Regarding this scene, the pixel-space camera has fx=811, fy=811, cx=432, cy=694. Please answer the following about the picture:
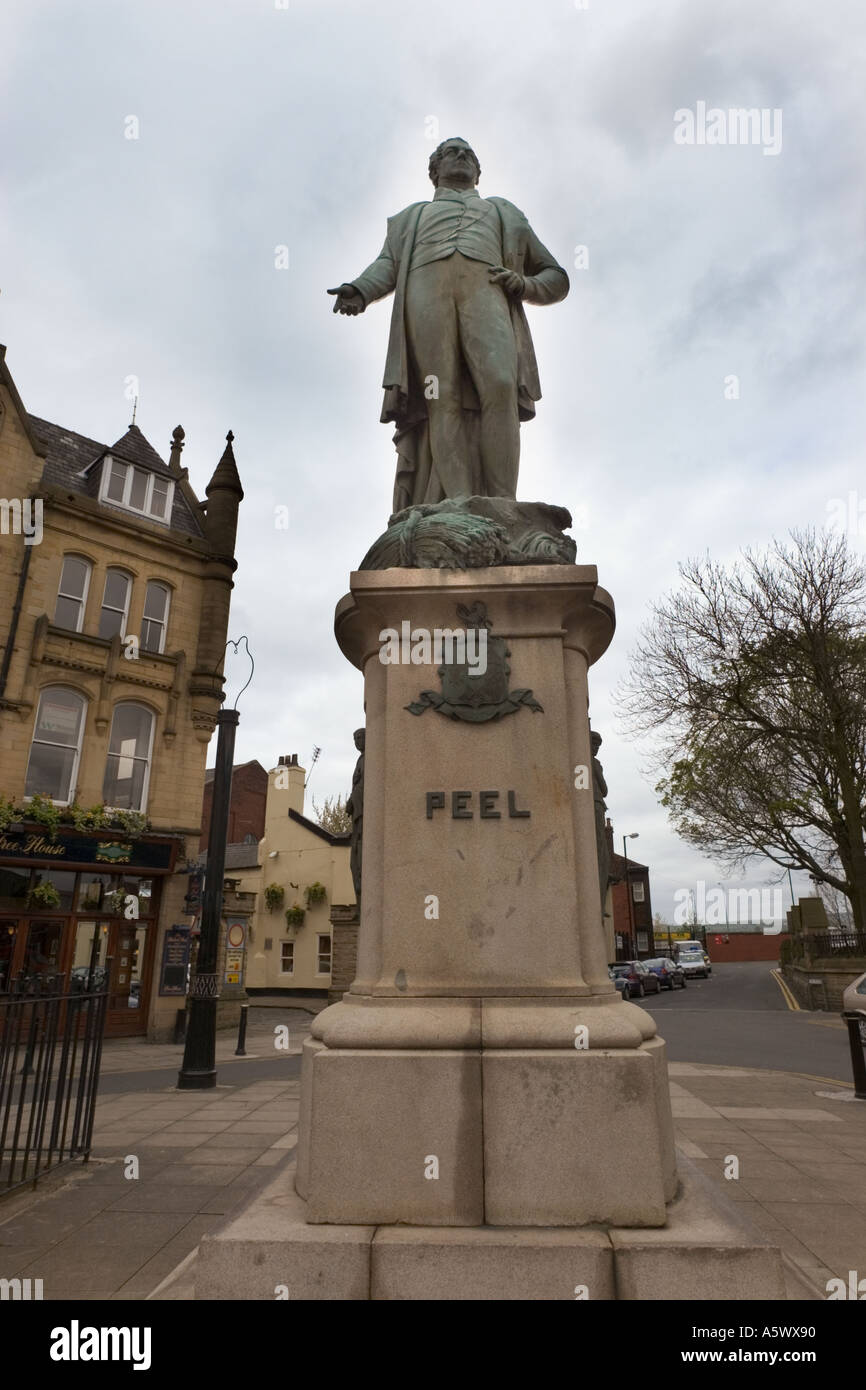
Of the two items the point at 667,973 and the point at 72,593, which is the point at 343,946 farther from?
the point at 667,973

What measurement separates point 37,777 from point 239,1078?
30.8 ft

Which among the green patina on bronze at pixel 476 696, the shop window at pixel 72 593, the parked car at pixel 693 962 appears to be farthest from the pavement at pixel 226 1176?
the parked car at pixel 693 962

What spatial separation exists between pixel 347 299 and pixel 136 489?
60.7 feet

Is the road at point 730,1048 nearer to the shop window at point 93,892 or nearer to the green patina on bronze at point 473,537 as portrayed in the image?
the shop window at point 93,892

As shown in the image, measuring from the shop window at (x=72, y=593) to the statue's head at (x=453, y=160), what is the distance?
51.5 feet

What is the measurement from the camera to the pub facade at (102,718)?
56.3 ft

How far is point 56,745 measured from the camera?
1809cm

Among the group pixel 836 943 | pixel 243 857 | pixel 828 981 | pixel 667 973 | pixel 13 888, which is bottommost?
pixel 667 973

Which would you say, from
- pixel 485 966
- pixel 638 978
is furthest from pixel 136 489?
pixel 638 978

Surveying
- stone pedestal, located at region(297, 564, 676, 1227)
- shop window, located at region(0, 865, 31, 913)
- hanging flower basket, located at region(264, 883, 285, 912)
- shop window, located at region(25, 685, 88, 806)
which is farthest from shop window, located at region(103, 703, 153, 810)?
stone pedestal, located at region(297, 564, 676, 1227)

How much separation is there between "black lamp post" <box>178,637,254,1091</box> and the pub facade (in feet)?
22.4

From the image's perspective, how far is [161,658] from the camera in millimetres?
19906
